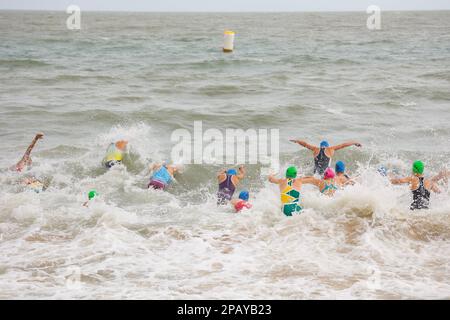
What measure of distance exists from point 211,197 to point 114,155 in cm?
273

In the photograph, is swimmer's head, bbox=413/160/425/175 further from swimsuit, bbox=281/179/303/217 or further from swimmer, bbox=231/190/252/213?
swimmer, bbox=231/190/252/213

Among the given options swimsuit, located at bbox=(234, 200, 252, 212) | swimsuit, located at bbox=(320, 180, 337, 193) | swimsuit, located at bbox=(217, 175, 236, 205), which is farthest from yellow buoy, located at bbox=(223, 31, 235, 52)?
swimsuit, located at bbox=(234, 200, 252, 212)

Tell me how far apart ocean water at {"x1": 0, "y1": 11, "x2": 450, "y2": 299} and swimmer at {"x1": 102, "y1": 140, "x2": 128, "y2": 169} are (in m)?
0.25

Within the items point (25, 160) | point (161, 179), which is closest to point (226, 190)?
point (161, 179)

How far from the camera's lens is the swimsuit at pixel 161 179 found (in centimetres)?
1091

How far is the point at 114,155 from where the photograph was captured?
12219 mm

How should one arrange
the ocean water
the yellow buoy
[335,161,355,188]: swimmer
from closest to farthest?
the ocean water, [335,161,355,188]: swimmer, the yellow buoy

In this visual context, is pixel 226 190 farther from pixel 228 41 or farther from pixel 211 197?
pixel 228 41

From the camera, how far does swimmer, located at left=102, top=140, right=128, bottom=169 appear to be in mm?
12148

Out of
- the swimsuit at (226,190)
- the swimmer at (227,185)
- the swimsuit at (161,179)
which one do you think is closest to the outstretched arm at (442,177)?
the swimmer at (227,185)

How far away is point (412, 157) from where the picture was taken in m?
13.6

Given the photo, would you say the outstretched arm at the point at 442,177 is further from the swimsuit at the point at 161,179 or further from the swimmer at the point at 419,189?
the swimsuit at the point at 161,179

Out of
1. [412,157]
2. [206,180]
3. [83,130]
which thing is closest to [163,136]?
[83,130]

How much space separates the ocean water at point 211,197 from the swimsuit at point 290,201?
0.17 metres
